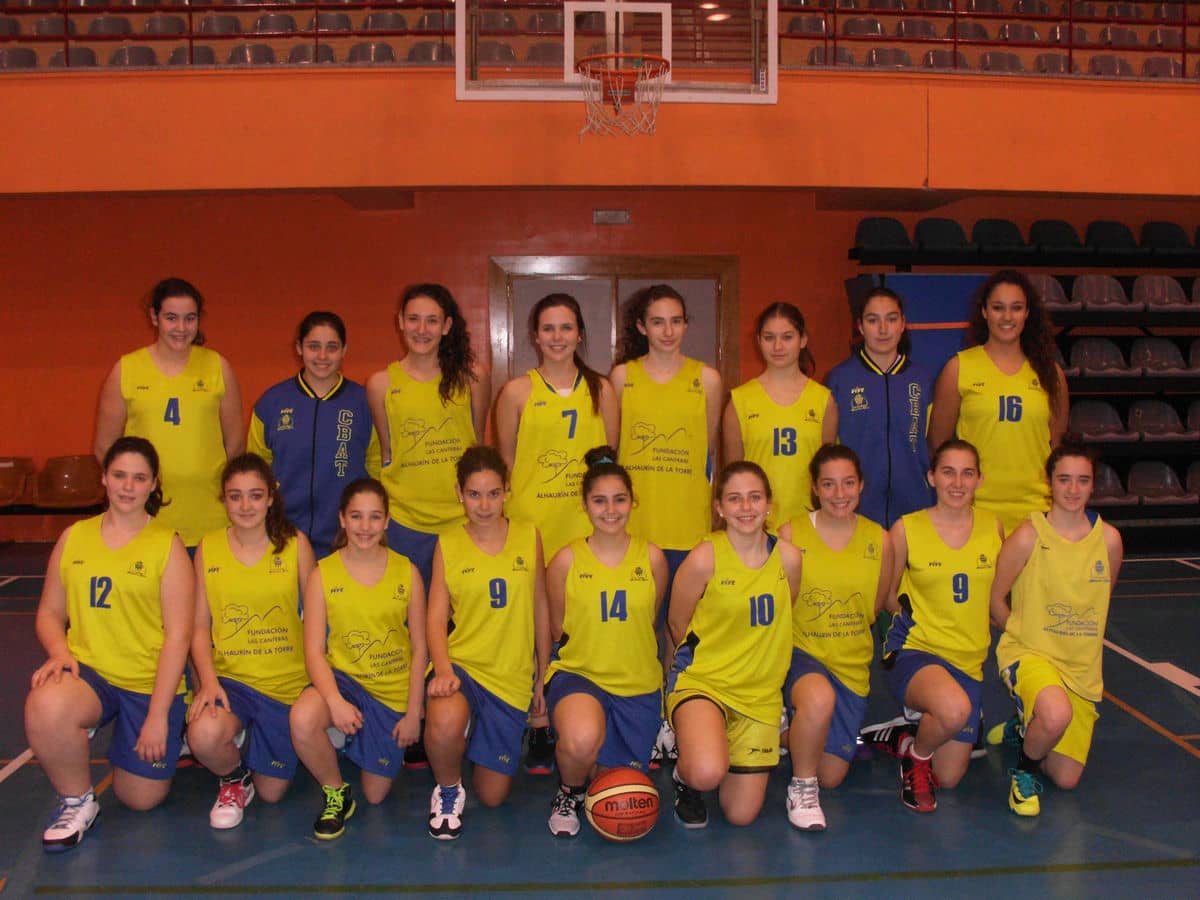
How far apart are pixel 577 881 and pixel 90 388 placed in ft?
26.2

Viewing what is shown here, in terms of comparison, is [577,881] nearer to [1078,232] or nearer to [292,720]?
[292,720]

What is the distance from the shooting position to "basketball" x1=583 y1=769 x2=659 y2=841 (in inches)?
130

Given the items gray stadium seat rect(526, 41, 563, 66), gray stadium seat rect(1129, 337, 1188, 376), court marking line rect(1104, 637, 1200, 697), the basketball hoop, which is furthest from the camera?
gray stadium seat rect(1129, 337, 1188, 376)

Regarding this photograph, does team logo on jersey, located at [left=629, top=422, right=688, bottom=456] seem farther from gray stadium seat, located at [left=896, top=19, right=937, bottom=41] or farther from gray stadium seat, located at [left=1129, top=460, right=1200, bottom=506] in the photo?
gray stadium seat, located at [left=896, top=19, right=937, bottom=41]

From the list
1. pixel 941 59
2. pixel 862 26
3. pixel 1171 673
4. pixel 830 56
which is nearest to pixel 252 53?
pixel 830 56

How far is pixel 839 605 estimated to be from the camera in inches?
148

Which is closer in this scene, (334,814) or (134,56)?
(334,814)

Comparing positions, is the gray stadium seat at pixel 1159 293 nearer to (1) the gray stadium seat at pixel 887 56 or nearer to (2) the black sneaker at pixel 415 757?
(1) the gray stadium seat at pixel 887 56

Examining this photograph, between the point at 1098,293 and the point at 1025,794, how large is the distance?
6.89 m

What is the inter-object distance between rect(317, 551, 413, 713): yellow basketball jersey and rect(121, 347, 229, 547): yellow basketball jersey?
74 centimetres

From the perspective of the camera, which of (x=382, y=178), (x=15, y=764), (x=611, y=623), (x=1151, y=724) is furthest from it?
(x=382, y=178)

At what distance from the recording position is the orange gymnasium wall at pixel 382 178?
7.69 meters

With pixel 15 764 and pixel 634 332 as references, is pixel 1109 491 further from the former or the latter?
pixel 15 764

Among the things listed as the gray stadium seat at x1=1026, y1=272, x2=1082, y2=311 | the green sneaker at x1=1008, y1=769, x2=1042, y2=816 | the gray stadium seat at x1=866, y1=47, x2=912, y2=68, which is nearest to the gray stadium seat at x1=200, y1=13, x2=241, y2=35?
the gray stadium seat at x1=866, y1=47, x2=912, y2=68
